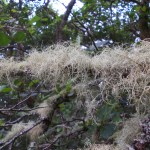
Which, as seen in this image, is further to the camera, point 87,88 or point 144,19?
point 144,19

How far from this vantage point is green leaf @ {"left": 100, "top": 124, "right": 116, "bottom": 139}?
97cm

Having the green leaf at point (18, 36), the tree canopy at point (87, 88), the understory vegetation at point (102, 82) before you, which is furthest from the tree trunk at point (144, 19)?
the green leaf at point (18, 36)

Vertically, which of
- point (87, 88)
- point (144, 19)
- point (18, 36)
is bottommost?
point (87, 88)

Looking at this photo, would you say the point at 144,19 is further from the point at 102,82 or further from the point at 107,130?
the point at 102,82

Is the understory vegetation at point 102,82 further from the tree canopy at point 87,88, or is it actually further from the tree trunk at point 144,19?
the tree trunk at point 144,19

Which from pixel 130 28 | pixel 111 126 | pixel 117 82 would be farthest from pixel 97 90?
pixel 130 28

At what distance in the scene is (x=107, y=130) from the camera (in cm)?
99

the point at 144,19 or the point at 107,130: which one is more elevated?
the point at 144,19

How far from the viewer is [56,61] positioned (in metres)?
0.86

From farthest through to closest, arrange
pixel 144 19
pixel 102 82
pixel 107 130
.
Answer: pixel 144 19 < pixel 107 130 < pixel 102 82

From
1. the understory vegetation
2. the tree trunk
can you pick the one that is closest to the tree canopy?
the understory vegetation

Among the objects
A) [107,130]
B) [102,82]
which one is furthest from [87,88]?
[107,130]

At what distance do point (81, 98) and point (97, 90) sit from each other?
10 cm

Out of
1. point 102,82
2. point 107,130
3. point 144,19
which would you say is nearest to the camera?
point 102,82
